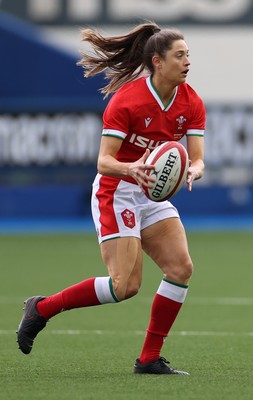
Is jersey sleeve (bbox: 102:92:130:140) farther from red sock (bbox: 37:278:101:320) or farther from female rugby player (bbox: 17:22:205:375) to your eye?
red sock (bbox: 37:278:101:320)

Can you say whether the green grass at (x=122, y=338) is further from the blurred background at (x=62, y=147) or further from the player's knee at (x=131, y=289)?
the blurred background at (x=62, y=147)

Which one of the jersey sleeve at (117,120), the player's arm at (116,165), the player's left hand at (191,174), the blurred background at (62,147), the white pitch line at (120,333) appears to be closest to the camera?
the player's arm at (116,165)

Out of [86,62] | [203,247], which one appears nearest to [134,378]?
[86,62]

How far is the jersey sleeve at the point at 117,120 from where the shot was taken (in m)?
7.02

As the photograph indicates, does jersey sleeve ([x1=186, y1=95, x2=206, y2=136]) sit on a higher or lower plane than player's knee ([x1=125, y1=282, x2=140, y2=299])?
higher

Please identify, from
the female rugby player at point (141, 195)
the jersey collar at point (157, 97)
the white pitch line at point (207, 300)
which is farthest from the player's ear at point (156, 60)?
the white pitch line at point (207, 300)

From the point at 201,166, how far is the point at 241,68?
2664 centimetres

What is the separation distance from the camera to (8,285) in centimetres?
1280

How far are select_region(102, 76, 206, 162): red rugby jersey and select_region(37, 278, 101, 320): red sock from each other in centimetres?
84

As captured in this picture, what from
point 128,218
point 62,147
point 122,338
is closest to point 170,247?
point 128,218

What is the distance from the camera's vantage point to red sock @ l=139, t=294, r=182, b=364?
23.9 ft

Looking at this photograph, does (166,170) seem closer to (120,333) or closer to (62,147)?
(120,333)

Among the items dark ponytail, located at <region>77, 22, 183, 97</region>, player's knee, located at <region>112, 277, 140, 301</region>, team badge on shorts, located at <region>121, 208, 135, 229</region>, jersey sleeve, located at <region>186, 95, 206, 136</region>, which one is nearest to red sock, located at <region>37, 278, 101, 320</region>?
player's knee, located at <region>112, 277, 140, 301</region>

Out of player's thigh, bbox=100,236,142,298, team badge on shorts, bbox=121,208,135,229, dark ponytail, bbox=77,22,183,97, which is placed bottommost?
player's thigh, bbox=100,236,142,298
